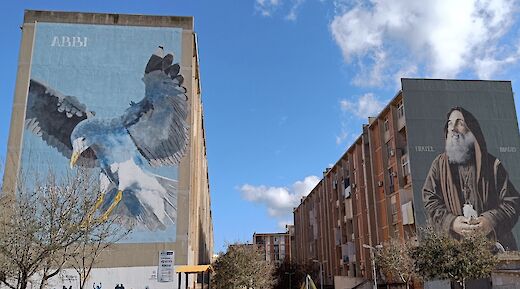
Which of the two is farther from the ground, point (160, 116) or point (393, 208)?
point (160, 116)

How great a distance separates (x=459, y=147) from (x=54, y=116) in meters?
33.1

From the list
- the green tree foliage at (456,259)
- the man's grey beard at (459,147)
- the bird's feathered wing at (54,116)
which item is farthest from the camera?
the man's grey beard at (459,147)

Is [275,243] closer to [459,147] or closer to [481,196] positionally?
[459,147]

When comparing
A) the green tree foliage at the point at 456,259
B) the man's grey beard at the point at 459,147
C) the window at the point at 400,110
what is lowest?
the green tree foliage at the point at 456,259

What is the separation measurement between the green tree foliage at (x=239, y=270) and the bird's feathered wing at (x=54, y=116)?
15489 mm

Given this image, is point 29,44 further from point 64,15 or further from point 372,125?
point 372,125

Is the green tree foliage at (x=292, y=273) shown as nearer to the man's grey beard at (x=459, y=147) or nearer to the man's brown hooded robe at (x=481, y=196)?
the man's brown hooded robe at (x=481, y=196)

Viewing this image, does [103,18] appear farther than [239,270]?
No

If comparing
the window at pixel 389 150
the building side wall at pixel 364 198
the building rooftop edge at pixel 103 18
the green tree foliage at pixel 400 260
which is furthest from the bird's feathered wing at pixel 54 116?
the building side wall at pixel 364 198

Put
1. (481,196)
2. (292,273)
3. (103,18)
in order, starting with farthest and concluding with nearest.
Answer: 1. (292,273)
2. (481,196)
3. (103,18)

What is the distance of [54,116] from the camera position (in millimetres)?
38906

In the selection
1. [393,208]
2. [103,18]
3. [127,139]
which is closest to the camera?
[127,139]

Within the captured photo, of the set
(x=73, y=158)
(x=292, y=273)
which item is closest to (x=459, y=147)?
(x=73, y=158)

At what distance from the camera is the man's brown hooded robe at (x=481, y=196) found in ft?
138
